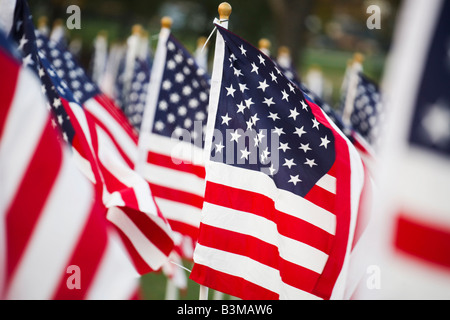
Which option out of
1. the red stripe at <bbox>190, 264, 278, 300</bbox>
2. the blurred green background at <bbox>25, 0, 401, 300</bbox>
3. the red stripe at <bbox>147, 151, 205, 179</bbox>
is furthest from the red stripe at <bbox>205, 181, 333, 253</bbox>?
the blurred green background at <bbox>25, 0, 401, 300</bbox>

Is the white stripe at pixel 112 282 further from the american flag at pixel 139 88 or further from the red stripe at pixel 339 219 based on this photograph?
the american flag at pixel 139 88

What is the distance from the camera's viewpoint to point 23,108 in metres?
2.43

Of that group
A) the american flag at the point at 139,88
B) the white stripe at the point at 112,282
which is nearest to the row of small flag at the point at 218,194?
the white stripe at the point at 112,282

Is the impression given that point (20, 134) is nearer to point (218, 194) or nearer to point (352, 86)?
point (218, 194)

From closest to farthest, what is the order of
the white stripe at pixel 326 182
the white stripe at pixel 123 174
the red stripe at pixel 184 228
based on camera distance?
the white stripe at pixel 326 182, the white stripe at pixel 123 174, the red stripe at pixel 184 228

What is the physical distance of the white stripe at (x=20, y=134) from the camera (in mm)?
2377

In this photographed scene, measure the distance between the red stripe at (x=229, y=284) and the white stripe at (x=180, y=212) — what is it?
5.84ft

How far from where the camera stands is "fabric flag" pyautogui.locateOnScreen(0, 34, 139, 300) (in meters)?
2.37

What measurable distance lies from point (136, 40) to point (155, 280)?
10.9 ft

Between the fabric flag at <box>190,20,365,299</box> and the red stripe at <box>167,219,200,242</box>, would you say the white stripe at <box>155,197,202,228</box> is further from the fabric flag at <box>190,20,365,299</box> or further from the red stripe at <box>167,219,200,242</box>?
the fabric flag at <box>190,20,365,299</box>

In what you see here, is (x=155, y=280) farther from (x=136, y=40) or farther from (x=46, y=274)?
(x=46, y=274)

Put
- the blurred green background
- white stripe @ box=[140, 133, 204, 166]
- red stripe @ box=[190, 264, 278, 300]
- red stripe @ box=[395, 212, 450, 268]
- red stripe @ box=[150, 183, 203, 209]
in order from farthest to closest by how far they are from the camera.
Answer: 1. the blurred green background
2. white stripe @ box=[140, 133, 204, 166]
3. red stripe @ box=[150, 183, 203, 209]
4. red stripe @ box=[190, 264, 278, 300]
5. red stripe @ box=[395, 212, 450, 268]
